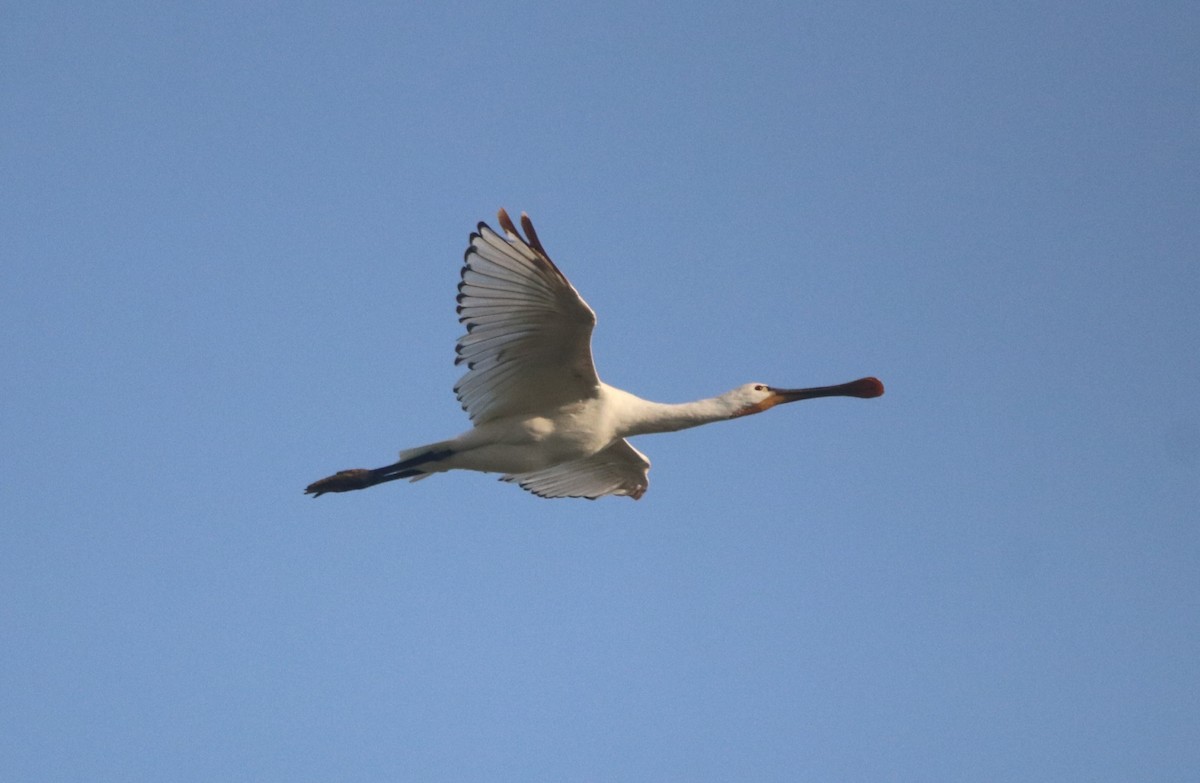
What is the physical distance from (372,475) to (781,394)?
186 inches

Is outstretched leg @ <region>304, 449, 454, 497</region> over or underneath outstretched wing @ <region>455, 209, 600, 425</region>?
underneath

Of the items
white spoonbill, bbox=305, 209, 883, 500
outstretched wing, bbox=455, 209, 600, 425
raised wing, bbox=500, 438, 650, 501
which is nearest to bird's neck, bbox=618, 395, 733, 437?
white spoonbill, bbox=305, 209, 883, 500

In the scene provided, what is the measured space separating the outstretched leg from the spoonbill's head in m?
3.34

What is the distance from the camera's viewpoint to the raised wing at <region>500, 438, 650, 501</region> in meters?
16.7

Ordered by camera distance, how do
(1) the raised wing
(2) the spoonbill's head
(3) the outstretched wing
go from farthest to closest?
(1) the raised wing → (2) the spoonbill's head → (3) the outstretched wing

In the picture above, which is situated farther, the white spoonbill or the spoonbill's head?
the spoonbill's head

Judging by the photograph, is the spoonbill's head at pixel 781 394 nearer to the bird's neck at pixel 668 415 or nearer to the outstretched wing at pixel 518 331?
the bird's neck at pixel 668 415

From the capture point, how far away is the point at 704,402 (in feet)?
50.4

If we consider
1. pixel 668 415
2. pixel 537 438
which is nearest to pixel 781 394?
pixel 668 415

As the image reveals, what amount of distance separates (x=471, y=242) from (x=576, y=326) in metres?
1.28

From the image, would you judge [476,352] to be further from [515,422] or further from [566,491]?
[566,491]

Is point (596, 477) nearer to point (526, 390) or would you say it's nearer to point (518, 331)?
point (526, 390)

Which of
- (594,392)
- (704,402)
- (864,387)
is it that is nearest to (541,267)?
(594,392)

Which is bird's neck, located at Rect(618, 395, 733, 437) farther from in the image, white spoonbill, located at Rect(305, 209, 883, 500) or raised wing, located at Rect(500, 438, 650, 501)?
raised wing, located at Rect(500, 438, 650, 501)
